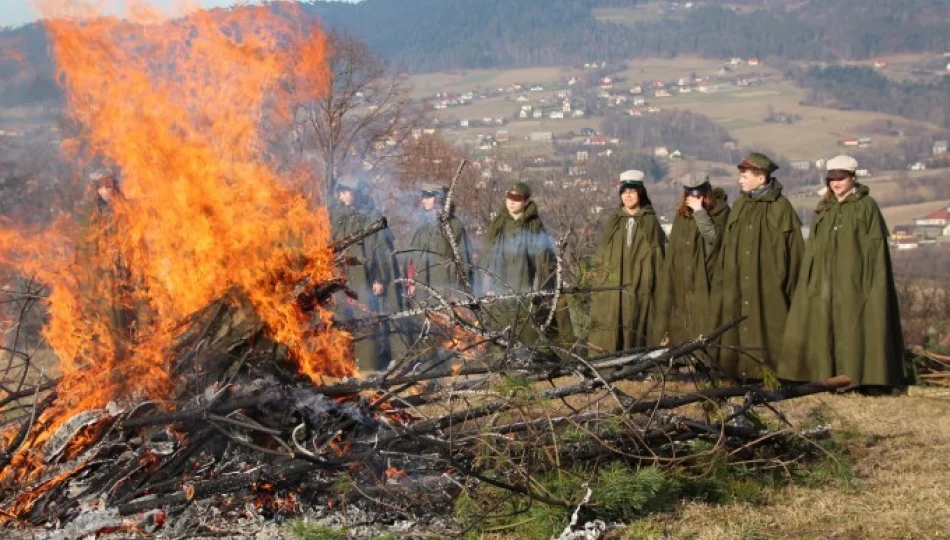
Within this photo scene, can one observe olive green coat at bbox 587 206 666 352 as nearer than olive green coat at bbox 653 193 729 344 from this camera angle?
No

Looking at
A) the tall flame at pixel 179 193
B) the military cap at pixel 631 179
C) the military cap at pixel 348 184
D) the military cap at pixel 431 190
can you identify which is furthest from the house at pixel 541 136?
the tall flame at pixel 179 193

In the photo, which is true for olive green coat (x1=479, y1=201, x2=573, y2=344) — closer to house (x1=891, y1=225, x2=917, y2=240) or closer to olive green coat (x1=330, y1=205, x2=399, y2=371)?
olive green coat (x1=330, y1=205, x2=399, y2=371)

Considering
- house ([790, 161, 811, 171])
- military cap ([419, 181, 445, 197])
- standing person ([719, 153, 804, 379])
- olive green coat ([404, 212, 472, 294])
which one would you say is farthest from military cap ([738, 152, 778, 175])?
house ([790, 161, 811, 171])

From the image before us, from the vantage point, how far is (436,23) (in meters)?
103

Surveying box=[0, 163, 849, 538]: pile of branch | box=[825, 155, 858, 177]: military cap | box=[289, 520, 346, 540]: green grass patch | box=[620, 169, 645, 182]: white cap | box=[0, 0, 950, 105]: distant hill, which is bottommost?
box=[0, 0, 950, 105]: distant hill

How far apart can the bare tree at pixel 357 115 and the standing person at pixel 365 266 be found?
811cm

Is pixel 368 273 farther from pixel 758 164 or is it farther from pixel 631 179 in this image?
pixel 758 164

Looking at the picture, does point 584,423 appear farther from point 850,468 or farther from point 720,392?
point 850,468

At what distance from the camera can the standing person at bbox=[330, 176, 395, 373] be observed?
11516 millimetres

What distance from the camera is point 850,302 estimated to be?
9.78 meters

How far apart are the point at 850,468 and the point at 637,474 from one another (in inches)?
62.0

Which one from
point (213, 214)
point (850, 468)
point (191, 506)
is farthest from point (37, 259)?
point (850, 468)

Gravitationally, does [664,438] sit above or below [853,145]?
above

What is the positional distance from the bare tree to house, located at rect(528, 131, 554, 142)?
34419 mm
